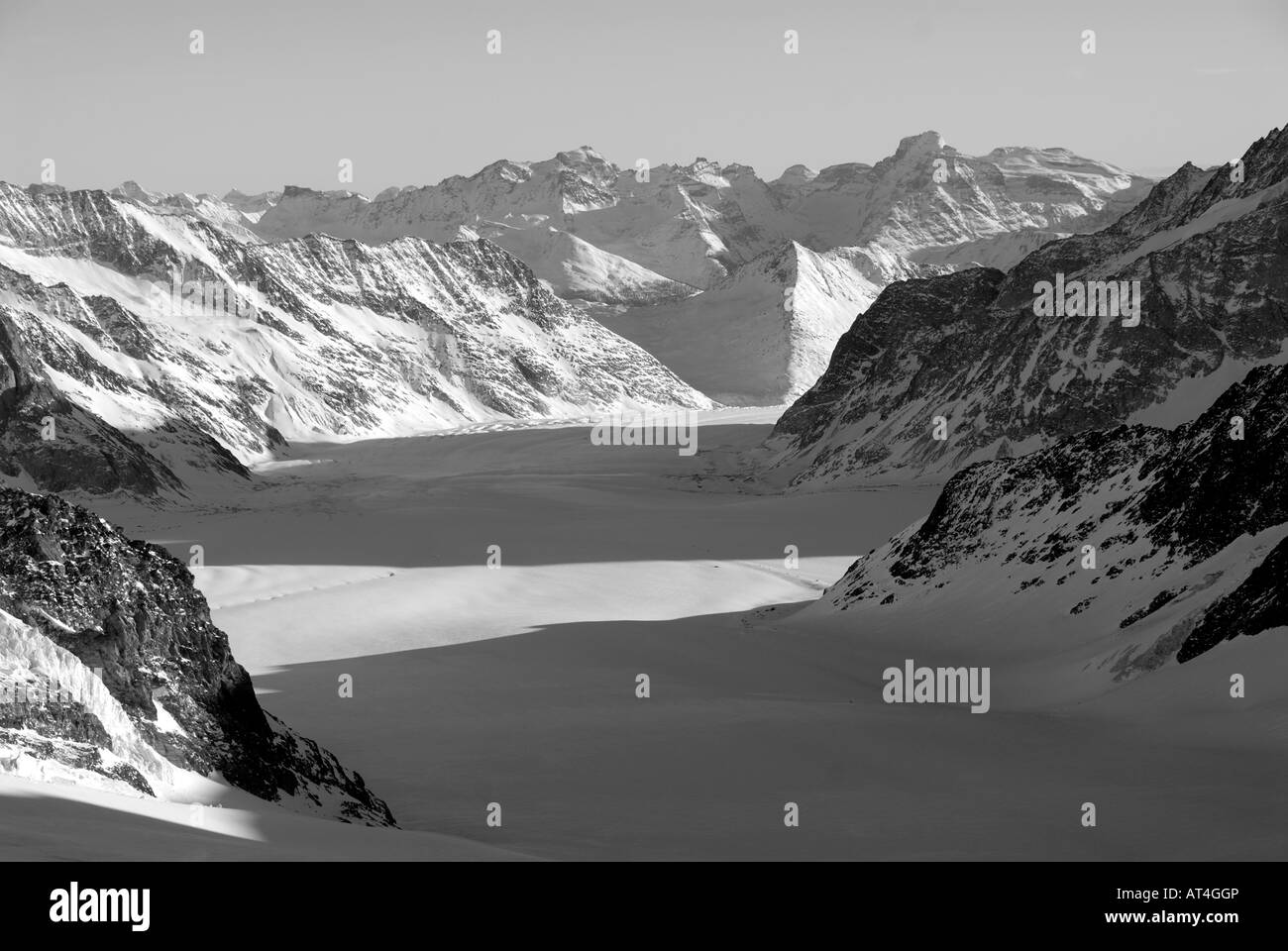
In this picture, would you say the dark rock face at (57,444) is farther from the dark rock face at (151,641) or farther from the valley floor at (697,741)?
the dark rock face at (151,641)

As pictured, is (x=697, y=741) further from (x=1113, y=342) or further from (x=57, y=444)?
(x=57, y=444)

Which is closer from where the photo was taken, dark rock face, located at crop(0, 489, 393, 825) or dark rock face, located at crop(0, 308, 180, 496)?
dark rock face, located at crop(0, 489, 393, 825)

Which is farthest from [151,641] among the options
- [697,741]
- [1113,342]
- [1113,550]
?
[1113,342]

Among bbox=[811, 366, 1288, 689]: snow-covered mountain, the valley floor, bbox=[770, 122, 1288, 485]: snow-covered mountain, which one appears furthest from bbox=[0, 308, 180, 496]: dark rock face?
bbox=[811, 366, 1288, 689]: snow-covered mountain

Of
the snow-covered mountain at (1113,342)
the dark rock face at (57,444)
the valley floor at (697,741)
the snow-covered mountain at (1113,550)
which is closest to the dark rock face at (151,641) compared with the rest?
the valley floor at (697,741)

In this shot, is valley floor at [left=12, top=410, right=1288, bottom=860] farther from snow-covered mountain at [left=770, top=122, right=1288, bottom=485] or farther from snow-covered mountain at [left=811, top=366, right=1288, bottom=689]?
snow-covered mountain at [left=770, top=122, right=1288, bottom=485]

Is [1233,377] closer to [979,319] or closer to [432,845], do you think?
[979,319]
